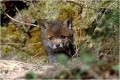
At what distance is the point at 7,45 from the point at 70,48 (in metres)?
3.75

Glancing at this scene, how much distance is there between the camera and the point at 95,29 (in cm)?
920

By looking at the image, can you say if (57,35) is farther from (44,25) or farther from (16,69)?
(16,69)

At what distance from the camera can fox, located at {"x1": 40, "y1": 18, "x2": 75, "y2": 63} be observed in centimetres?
855

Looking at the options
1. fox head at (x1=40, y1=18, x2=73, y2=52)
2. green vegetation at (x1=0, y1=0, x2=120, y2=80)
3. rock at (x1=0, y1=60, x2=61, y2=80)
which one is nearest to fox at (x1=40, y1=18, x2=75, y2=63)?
fox head at (x1=40, y1=18, x2=73, y2=52)

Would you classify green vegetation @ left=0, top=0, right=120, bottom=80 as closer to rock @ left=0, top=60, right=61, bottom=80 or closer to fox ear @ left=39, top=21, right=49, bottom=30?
rock @ left=0, top=60, right=61, bottom=80

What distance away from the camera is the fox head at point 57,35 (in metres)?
8.54

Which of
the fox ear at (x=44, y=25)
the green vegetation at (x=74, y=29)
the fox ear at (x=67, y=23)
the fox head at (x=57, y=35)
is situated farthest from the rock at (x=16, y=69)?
the fox ear at (x=67, y=23)

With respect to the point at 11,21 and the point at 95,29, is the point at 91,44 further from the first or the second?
the point at 11,21

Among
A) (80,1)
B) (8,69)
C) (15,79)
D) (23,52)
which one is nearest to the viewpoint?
(15,79)

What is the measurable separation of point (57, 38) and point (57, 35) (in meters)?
0.08

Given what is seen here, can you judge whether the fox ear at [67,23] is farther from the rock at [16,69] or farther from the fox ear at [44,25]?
the rock at [16,69]

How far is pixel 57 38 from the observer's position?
8.70m

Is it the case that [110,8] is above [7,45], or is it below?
above

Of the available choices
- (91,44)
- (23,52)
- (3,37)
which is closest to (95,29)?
(91,44)
